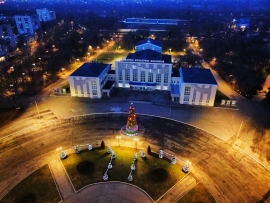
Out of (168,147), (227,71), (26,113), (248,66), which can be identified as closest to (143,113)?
(168,147)

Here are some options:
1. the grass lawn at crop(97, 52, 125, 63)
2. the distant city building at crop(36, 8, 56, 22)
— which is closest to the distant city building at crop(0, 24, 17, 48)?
the grass lawn at crop(97, 52, 125, 63)

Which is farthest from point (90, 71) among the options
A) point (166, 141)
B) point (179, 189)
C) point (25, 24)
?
point (25, 24)

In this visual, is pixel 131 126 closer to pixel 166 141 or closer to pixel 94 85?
pixel 166 141

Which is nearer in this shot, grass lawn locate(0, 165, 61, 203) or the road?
grass lawn locate(0, 165, 61, 203)

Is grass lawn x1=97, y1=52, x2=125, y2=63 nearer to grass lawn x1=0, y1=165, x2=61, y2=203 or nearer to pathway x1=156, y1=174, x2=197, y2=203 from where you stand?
grass lawn x1=0, y1=165, x2=61, y2=203

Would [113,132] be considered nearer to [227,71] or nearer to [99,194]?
[99,194]
